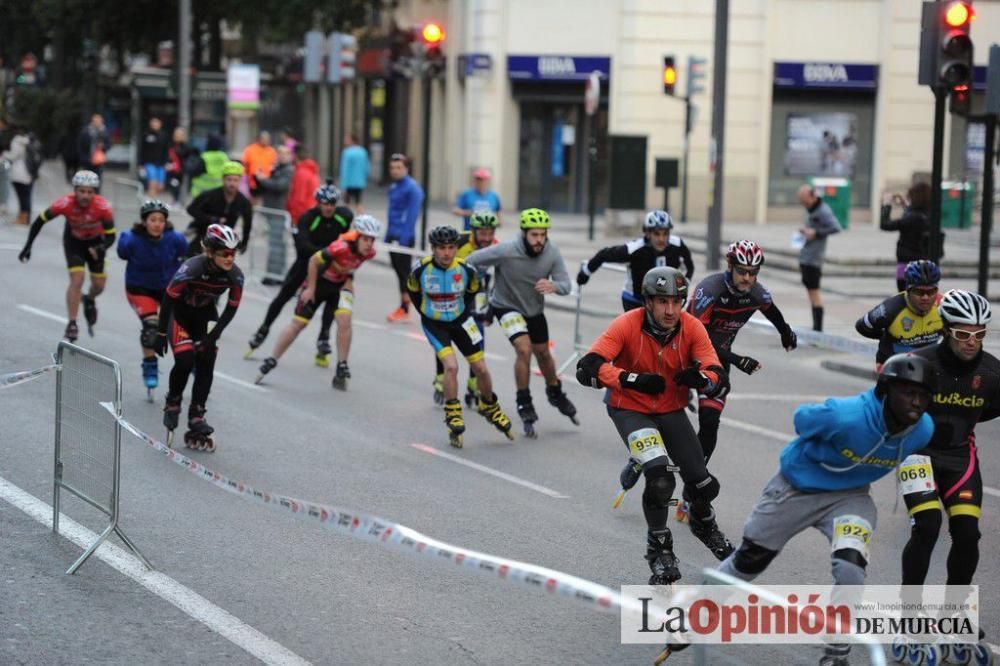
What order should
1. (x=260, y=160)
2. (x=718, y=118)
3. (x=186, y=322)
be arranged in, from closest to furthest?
(x=186, y=322)
(x=718, y=118)
(x=260, y=160)

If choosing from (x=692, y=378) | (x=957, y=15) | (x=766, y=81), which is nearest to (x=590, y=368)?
(x=692, y=378)

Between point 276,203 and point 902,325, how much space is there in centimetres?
1773

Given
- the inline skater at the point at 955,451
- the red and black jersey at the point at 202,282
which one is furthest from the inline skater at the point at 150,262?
the inline skater at the point at 955,451

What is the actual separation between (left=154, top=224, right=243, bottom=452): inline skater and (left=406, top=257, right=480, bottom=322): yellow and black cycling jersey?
1451mm

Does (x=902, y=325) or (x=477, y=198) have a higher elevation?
(x=477, y=198)

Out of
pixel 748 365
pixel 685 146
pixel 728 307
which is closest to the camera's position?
pixel 748 365

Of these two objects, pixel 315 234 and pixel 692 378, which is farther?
pixel 315 234

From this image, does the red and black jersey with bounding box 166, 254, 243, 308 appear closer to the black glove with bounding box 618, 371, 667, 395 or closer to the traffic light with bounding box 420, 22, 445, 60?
the black glove with bounding box 618, 371, 667, 395

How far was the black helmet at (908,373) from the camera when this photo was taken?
21.7 feet

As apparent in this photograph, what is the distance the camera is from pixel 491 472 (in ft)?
38.8

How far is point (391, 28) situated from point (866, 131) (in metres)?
16.1

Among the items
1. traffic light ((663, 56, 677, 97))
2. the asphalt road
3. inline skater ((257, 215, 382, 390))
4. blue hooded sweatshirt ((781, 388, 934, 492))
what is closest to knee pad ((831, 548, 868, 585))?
blue hooded sweatshirt ((781, 388, 934, 492))

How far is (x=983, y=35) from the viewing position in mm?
35500

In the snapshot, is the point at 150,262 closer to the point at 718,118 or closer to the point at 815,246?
the point at 815,246
